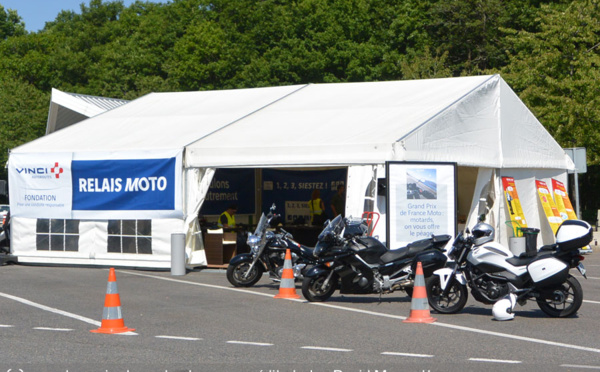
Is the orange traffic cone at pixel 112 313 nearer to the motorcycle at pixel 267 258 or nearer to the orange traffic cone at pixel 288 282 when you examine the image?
the orange traffic cone at pixel 288 282

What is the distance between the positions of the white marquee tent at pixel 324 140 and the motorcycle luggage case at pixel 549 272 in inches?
208

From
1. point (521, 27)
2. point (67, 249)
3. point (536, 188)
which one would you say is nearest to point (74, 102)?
point (67, 249)

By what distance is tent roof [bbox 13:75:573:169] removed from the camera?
57.2 ft

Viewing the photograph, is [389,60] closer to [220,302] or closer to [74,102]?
[74,102]

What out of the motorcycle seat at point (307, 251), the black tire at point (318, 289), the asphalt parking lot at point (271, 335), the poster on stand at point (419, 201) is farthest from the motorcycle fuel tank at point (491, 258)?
the poster on stand at point (419, 201)

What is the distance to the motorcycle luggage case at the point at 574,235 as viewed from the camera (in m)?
11.5

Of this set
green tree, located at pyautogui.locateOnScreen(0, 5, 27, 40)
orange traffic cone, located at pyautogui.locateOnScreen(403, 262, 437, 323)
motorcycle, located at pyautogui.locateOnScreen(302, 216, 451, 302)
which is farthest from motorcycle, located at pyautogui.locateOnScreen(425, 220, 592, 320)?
green tree, located at pyautogui.locateOnScreen(0, 5, 27, 40)

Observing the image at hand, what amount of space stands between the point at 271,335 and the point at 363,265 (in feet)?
10.2

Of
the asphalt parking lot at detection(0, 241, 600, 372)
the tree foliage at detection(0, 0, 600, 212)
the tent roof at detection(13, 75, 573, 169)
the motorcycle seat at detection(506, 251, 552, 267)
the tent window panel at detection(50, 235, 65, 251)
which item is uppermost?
the tree foliage at detection(0, 0, 600, 212)

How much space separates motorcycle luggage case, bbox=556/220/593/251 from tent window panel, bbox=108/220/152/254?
10463 millimetres

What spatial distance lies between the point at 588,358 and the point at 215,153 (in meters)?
11.2

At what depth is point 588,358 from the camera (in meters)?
8.70

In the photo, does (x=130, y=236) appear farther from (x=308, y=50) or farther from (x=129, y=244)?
(x=308, y=50)

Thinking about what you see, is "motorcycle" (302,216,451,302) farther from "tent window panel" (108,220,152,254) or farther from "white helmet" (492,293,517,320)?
"tent window panel" (108,220,152,254)
